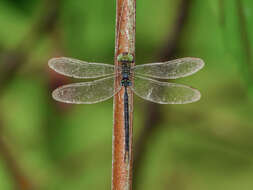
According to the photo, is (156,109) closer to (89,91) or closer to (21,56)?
(89,91)

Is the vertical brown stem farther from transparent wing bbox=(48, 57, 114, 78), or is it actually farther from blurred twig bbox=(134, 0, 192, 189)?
blurred twig bbox=(134, 0, 192, 189)

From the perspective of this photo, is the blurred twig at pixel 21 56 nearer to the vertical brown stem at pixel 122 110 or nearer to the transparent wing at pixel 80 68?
the transparent wing at pixel 80 68

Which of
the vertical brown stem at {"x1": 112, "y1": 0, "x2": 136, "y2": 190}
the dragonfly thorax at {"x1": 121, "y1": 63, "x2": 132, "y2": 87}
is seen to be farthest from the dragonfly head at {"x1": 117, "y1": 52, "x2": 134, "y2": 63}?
the dragonfly thorax at {"x1": 121, "y1": 63, "x2": 132, "y2": 87}

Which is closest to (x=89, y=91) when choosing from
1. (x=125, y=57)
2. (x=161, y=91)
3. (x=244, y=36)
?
(x=161, y=91)

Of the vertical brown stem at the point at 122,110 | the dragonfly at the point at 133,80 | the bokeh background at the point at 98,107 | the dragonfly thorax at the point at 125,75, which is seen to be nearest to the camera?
the vertical brown stem at the point at 122,110

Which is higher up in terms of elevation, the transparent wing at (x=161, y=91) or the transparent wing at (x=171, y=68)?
the transparent wing at (x=171, y=68)

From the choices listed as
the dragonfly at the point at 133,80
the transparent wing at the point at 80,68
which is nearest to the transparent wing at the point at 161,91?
the dragonfly at the point at 133,80

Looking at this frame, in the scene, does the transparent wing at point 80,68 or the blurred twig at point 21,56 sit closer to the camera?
the transparent wing at point 80,68
